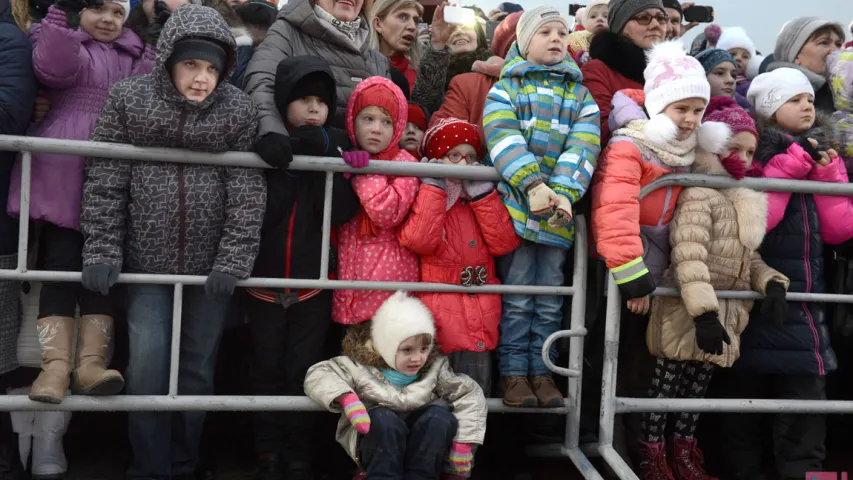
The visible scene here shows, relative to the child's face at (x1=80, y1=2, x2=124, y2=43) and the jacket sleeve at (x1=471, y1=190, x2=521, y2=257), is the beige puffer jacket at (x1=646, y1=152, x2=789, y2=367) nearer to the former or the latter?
the jacket sleeve at (x1=471, y1=190, x2=521, y2=257)

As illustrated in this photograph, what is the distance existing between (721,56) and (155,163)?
3221mm

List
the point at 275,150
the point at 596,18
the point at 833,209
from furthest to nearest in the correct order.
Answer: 1. the point at 596,18
2. the point at 833,209
3. the point at 275,150

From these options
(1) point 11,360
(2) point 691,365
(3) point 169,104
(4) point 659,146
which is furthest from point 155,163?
(2) point 691,365

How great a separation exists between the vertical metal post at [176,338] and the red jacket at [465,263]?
0.97m

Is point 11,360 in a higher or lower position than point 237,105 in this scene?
lower

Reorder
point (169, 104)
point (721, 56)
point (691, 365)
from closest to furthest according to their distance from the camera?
point (169, 104) < point (691, 365) < point (721, 56)

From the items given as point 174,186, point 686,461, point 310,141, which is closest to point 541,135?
point 310,141

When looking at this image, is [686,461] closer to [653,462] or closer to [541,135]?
[653,462]

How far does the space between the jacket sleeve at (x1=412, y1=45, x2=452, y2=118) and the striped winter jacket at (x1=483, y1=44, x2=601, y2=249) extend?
679 millimetres

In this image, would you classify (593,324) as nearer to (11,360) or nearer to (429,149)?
(429,149)

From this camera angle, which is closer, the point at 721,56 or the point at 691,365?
the point at 691,365

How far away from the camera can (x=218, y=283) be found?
3191 millimetres

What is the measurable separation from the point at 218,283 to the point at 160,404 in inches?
21.9

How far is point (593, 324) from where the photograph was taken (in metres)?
4.01
